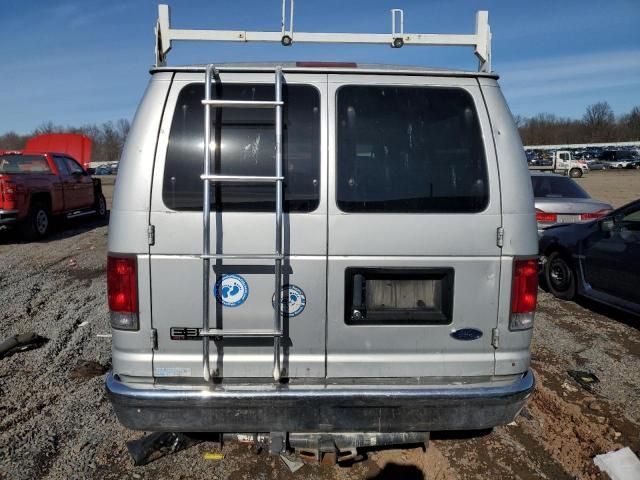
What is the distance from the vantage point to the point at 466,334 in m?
2.62

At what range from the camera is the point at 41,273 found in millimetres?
8172

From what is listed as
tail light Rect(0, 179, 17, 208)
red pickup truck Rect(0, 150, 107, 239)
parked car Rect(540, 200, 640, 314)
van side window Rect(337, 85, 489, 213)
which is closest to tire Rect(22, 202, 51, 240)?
red pickup truck Rect(0, 150, 107, 239)

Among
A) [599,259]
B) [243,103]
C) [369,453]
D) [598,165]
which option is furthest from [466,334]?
[598,165]

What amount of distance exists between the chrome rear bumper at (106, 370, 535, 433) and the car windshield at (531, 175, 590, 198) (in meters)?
7.19

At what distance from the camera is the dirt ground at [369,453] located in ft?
10.1

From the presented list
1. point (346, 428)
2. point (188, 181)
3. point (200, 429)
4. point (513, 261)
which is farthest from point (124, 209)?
point (513, 261)

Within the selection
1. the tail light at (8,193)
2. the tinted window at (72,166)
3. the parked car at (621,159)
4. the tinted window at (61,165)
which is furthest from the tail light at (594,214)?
the parked car at (621,159)

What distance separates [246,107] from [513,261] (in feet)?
5.15

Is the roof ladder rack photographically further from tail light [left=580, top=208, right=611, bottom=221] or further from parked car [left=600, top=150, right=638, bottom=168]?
parked car [left=600, top=150, right=638, bottom=168]

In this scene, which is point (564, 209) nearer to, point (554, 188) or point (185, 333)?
point (554, 188)

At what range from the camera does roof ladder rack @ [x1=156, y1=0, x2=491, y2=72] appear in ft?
9.98

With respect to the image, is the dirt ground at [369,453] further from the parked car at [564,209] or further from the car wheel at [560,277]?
the parked car at [564,209]

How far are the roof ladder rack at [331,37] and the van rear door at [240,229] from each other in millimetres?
673

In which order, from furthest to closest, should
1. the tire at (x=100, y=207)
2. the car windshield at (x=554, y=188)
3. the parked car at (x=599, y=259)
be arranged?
the tire at (x=100, y=207) → the car windshield at (x=554, y=188) → the parked car at (x=599, y=259)
